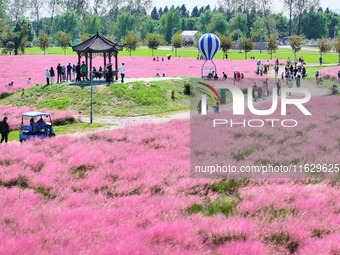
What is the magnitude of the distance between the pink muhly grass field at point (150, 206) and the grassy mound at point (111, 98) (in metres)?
13.5

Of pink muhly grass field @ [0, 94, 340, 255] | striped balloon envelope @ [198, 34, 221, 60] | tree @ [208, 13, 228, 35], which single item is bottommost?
pink muhly grass field @ [0, 94, 340, 255]

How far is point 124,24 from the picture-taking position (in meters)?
128

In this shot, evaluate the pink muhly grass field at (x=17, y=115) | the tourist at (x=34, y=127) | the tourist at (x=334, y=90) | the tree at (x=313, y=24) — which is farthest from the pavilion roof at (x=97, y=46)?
the tree at (x=313, y=24)

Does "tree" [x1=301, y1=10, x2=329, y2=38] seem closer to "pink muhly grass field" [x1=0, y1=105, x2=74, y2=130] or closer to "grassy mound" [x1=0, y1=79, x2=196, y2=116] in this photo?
"grassy mound" [x1=0, y1=79, x2=196, y2=116]

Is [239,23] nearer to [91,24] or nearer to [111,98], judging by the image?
[91,24]

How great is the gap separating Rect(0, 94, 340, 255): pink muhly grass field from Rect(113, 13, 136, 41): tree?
114m

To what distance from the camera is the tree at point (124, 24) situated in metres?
127

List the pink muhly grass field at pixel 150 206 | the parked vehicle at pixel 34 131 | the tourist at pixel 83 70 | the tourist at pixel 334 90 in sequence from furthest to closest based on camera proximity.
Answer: the tourist at pixel 83 70 < the tourist at pixel 334 90 < the parked vehicle at pixel 34 131 < the pink muhly grass field at pixel 150 206

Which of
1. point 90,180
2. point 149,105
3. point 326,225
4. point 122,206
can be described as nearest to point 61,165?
point 90,180

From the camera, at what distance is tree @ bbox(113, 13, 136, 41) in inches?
5002

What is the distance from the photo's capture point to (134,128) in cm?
2236

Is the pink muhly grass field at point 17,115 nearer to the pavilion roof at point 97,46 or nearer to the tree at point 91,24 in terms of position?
the pavilion roof at point 97,46

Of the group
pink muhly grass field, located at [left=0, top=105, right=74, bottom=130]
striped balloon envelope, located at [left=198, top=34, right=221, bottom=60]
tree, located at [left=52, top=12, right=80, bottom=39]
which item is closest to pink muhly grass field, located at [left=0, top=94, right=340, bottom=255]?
pink muhly grass field, located at [left=0, top=105, right=74, bottom=130]

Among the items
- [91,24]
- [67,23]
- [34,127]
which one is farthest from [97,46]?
[67,23]
